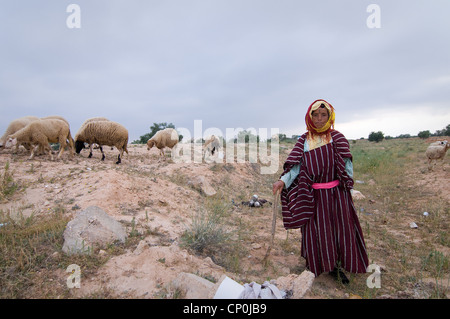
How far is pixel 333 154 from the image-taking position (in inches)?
114

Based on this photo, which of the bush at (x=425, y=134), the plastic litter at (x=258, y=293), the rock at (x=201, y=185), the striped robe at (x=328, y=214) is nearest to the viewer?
the plastic litter at (x=258, y=293)

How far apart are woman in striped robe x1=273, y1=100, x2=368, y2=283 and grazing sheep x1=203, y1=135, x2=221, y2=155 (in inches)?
372

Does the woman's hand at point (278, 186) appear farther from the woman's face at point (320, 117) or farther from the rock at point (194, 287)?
the rock at point (194, 287)

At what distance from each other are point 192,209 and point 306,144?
115 inches

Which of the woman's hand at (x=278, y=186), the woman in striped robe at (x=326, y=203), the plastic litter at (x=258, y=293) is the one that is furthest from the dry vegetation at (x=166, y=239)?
the woman's hand at (x=278, y=186)

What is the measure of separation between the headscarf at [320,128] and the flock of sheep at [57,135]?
708 cm

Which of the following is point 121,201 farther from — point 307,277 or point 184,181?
point 307,277

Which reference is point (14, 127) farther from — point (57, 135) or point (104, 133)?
point (104, 133)

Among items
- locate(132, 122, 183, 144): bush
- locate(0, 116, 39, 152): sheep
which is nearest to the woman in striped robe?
locate(0, 116, 39, 152): sheep

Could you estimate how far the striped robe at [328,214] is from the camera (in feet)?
9.33

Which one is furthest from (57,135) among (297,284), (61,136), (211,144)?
(297,284)

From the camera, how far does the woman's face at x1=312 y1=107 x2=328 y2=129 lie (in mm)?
2871

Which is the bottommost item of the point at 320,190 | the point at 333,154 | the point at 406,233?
the point at 406,233
